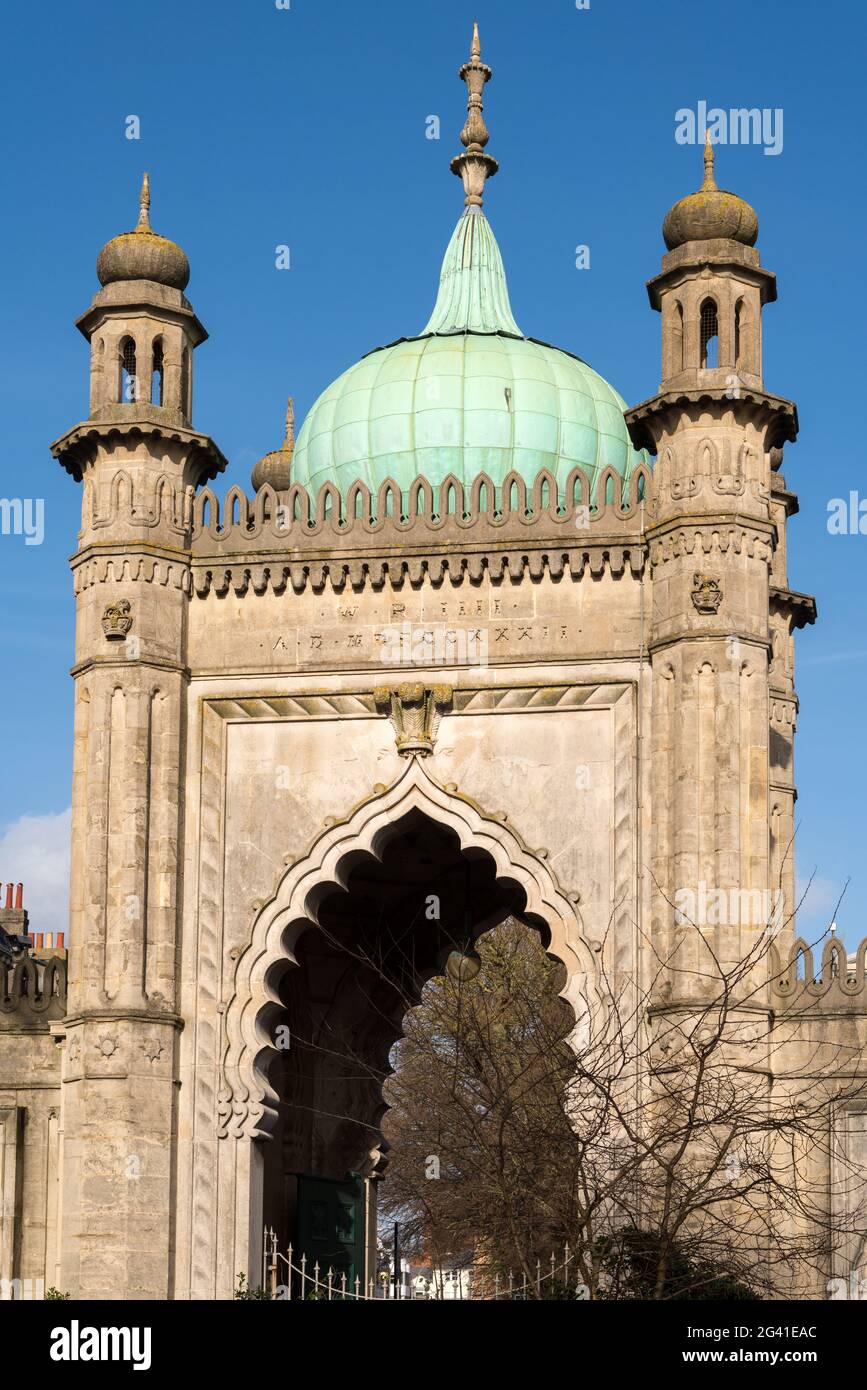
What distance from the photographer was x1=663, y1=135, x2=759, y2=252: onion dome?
29.7 metres

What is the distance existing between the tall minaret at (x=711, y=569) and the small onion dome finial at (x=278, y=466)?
8.16 meters

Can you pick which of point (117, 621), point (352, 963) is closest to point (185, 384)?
point (117, 621)

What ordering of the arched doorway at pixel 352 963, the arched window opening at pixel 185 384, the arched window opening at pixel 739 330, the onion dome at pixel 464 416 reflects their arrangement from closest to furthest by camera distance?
1. the arched doorway at pixel 352 963
2. the arched window opening at pixel 739 330
3. the arched window opening at pixel 185 384
4. the onion dome at pixel 464 416

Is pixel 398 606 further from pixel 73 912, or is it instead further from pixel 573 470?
pixel 73 912

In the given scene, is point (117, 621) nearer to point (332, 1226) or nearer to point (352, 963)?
point (352, 963)

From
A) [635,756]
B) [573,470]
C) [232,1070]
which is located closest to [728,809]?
[635,756]

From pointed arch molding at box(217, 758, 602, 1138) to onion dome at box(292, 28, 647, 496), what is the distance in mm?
4523

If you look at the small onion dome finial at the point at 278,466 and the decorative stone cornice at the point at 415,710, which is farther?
the small onion dome finial at the point at 278,466

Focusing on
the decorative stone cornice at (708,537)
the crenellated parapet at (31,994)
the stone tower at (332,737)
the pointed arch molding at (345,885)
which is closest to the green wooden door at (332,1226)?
the stone tower at (332,737)

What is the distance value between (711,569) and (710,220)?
4452 millimetres

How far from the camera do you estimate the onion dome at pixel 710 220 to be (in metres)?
29.7

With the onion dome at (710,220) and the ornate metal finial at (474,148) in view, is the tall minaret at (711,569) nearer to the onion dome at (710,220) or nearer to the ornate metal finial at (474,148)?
the onion dome at (710,220)

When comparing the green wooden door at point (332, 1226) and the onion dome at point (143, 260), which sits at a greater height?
the onion dome at point (143, 260)

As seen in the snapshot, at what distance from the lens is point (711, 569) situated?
2880 cm
